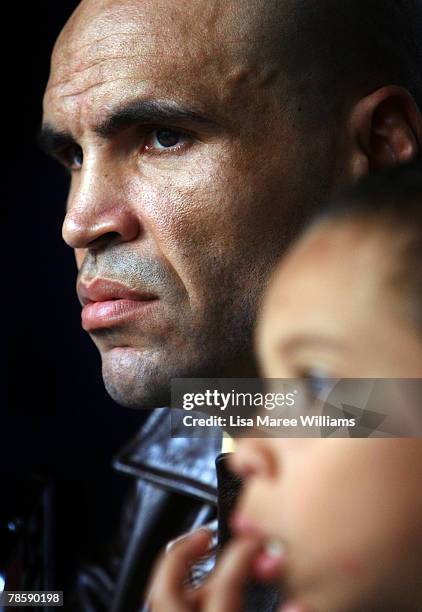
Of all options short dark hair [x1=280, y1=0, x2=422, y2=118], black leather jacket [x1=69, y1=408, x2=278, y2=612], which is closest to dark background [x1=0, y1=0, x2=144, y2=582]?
black leather jacket [x1=69, y1=408, x2=278, y2=612]

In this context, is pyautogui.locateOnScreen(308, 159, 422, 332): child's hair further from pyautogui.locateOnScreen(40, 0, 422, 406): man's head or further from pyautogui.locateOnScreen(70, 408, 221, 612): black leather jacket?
pyautogui.locateOnScreen(70, 408, 221, 612): black leather jacket

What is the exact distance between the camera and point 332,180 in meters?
0.61

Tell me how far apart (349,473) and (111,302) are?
0.26 meters

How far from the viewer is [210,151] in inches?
24.5

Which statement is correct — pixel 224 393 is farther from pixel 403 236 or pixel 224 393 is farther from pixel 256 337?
pixel 403 236

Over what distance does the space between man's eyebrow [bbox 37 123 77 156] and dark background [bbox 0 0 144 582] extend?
19 centimetres

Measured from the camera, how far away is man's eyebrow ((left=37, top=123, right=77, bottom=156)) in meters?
0.69

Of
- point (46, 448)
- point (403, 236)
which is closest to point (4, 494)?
point (46, 448)

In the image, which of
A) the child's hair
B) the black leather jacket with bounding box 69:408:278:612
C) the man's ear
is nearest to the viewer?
the child's hair

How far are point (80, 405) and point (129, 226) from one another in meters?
0.38

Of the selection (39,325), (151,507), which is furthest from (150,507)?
(39,325)

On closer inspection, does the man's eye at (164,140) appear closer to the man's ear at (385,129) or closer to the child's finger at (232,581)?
the man's ear at (385,129)

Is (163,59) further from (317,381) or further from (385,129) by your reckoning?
(317,381)

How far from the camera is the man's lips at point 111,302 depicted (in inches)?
25.1
